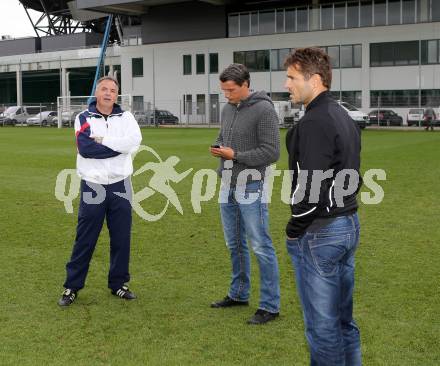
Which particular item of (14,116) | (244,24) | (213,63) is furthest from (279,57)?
(14,116)

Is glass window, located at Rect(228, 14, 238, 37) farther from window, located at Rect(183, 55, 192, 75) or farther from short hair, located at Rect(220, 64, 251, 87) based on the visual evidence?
short hair, located at Rect(220, 64, 251, 87)

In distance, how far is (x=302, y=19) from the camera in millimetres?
53219

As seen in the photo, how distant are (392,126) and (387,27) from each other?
9.07 m

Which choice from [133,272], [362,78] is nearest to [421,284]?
[133,272]

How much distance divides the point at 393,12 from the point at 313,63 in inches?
1932

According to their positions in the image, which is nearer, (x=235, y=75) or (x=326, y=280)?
(x=326, y=280)

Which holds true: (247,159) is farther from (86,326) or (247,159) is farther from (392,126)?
(392,126)

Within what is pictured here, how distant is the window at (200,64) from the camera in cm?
5756

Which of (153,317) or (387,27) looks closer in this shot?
(153,317)

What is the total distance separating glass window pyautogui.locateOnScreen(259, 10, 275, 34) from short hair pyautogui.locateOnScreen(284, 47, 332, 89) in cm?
5241

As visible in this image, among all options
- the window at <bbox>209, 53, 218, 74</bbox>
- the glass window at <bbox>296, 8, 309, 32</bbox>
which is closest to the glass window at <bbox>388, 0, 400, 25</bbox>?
the glass window at <bbox>296, 8, 309, 32</bbox>

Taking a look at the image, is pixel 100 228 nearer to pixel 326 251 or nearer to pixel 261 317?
pixel 261 317

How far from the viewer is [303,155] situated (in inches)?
135

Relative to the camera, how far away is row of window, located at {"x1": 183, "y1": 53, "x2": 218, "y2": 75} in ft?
188
